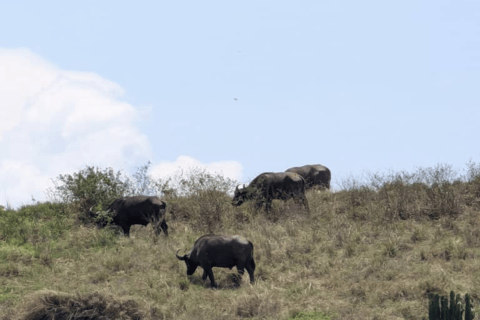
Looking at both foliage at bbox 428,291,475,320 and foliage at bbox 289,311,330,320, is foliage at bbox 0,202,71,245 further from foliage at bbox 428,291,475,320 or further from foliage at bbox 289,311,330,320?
foliage at bbox 428,291,475,320

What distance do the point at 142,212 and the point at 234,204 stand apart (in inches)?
154

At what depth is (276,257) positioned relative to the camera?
13.7 m

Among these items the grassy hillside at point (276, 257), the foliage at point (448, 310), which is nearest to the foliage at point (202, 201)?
the grassy hillside at point (276, 257)

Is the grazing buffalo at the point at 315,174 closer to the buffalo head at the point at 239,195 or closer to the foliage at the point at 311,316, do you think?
the buffalo head at the point at 239,195

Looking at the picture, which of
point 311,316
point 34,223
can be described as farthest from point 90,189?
point 311,316

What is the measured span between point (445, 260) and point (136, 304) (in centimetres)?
774

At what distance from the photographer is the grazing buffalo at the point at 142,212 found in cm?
1612

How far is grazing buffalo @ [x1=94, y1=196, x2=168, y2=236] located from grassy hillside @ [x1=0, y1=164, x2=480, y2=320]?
19.0 inches

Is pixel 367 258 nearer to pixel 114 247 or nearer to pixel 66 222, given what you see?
pixel 114 247

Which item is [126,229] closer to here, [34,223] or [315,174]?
[34,223]

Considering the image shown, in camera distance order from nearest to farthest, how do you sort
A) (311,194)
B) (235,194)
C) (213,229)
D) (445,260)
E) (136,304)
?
(136,304) < (445,260) < (213,229) < (235,194) < (311,194)

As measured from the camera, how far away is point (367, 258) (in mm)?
13570

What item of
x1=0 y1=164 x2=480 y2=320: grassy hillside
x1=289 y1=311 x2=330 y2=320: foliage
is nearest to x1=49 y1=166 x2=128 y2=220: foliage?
x1=0 y1=164 x2=480 y2=320: grassy hillside

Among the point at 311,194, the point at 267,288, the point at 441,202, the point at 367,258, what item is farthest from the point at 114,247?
the point at 441,202
